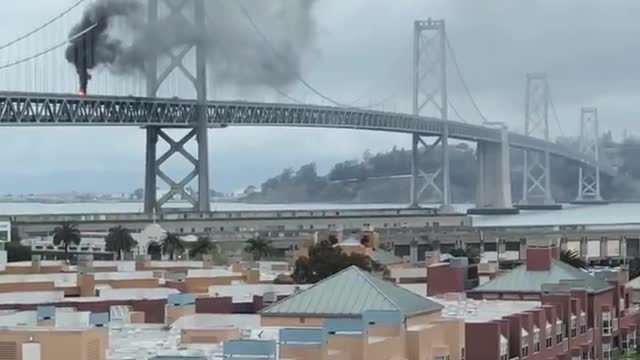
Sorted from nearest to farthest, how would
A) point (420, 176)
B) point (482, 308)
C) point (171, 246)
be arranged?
point (482, 308) < point (171, 246) < point (420, 176)

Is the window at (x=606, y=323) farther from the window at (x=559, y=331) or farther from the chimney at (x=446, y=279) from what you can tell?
the chimney at (x=446, y=279)

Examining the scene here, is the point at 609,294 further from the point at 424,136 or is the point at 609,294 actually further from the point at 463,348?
the point at 424,136

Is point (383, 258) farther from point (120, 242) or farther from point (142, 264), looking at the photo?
point (120, 242)

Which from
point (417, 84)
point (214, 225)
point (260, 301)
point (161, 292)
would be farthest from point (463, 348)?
point (417, 84)

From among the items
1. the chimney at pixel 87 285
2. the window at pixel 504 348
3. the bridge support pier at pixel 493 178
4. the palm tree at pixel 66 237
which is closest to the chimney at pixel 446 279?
the chimney at pixel 87 285

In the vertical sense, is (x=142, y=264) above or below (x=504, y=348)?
above

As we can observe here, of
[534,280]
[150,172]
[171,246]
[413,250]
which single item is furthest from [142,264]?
[150,172]

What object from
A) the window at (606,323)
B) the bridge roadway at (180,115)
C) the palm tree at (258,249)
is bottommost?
the window at (606,323)
